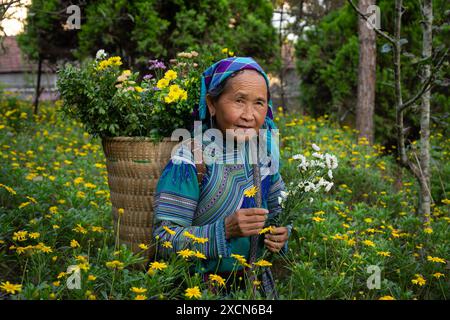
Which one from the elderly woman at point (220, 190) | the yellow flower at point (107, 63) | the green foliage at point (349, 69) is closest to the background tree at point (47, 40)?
the green foliage at point (349, 69)

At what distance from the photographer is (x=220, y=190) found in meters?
2.36

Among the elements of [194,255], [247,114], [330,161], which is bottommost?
[194,255]

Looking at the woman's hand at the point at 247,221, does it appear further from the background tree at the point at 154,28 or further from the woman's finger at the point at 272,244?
the background tree at the point at 154,28

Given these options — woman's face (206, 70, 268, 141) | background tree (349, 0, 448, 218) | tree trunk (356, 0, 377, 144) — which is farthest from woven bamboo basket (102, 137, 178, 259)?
tree trunk (356, 0, 377, 144)

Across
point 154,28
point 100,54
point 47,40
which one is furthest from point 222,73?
point 47,40

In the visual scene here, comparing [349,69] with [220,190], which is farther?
[349,69]

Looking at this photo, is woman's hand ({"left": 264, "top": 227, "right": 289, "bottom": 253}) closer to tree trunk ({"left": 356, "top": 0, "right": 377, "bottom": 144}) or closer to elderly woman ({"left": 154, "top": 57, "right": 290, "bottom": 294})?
elderly woman ({"left": 154, "top": 57, "right": 290, "bottom": 294})

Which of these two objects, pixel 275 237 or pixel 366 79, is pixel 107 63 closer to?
pixel 275 237

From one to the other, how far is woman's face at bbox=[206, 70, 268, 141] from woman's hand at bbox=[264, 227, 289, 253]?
0.43m

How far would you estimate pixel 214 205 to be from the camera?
2361 millimetres

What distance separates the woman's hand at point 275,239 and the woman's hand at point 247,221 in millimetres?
161

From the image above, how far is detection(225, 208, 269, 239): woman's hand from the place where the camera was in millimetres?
2162

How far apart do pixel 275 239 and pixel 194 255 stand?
15.4 inches
